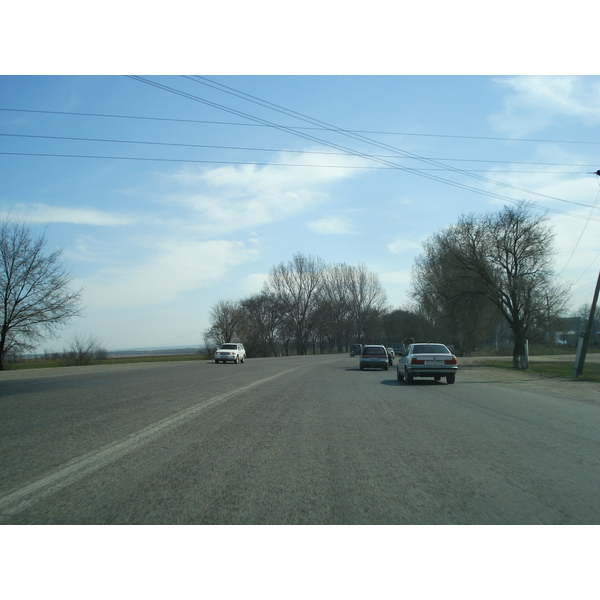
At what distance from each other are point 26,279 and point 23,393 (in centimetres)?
3273

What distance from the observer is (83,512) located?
183 inches

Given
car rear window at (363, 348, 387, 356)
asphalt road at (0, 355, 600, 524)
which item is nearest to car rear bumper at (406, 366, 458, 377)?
asphalt road at (0, 355, 600, 524)

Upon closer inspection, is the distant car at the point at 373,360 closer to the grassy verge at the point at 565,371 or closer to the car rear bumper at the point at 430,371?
the grassy verge at the point at 565,371

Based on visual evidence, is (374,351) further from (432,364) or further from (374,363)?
(432,364)

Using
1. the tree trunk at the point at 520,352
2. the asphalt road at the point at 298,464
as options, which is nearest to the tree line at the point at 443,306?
the tree trunk at the point at 520,352

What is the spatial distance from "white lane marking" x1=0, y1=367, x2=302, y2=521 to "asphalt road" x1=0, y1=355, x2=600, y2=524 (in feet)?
0.07

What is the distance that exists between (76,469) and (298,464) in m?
2.82

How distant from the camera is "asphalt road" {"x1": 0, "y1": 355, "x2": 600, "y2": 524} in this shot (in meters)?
4.68

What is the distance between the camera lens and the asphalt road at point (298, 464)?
4.68 m

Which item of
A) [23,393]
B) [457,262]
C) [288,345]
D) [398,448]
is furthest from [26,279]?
[288,345]

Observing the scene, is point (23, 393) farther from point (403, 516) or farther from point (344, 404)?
point (403, 516)

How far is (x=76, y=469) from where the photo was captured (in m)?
6.30

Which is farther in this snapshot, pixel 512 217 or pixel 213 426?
pixel 512 217

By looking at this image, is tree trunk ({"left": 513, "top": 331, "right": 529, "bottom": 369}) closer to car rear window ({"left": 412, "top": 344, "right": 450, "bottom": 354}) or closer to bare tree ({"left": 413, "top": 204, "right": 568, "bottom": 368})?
bare tree ({"left": 413, "top": 204, "right": 568, "bottom": 368})
